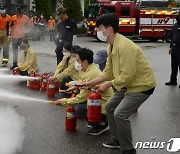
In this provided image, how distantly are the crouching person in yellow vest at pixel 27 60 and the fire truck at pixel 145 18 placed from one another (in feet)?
53.7

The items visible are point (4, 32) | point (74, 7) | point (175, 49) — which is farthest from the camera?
point (74, 7)

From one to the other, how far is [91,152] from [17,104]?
3.13 m

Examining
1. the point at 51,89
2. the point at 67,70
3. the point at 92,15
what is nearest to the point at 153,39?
the point at 92,15

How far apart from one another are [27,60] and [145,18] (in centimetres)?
1725

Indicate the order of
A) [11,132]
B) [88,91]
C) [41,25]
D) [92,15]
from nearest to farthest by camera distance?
[11,132] < [88,91] < [92,15] < [41,25]

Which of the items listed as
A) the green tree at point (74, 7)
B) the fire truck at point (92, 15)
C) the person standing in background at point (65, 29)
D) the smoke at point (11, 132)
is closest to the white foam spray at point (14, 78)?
the person standing in background at point (65, 29)

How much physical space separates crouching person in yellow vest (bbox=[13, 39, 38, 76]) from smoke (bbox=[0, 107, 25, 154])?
10.0ft

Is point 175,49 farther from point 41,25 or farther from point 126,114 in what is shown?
point 41,25

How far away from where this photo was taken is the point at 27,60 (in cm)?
1042

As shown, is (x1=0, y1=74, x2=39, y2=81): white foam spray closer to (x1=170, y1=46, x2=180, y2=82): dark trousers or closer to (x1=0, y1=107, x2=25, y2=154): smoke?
(x1=0, y1=107, x2=25, y2=154): smoke

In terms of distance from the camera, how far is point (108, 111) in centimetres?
547

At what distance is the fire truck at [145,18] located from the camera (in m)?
26.5

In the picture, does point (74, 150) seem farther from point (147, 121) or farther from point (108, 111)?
point (147, 121)

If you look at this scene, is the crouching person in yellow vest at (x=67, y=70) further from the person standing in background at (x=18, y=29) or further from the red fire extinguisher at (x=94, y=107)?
the person standing in background at (x=18, y=29)
